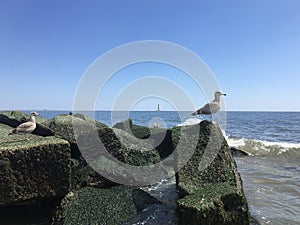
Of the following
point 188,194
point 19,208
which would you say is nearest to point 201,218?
point 188,194

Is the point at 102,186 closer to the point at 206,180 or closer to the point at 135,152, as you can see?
the point at 135,152

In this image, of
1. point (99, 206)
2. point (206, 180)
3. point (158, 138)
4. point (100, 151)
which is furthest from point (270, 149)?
point (99, 206)

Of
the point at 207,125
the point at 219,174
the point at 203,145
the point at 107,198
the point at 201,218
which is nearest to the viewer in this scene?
the point at 201,218

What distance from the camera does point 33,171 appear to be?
15.1ft

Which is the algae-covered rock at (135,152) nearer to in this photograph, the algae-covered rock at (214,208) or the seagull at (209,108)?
the seagull at (209,108)

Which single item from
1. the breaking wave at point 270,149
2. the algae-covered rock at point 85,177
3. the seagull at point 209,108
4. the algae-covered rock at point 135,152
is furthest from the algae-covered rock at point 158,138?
the breaking wave at point 270,149

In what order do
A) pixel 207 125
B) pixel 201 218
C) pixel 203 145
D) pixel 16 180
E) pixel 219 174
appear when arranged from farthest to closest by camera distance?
pixel 207 125 < pixel 203 145 < pixel 219 174 < pixel 16 180 < pixel 201 218

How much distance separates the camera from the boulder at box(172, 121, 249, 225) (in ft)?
13.1

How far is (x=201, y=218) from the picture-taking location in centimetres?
391

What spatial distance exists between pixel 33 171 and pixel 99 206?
1.38 metres

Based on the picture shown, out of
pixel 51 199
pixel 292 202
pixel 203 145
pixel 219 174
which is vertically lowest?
pixel 292 202

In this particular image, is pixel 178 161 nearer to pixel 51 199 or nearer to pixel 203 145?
pixel 203 145

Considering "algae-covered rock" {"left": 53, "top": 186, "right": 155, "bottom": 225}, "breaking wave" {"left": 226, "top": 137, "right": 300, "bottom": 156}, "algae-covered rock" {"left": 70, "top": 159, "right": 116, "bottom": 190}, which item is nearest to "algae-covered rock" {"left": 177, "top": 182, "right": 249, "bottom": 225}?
"algae-covered rock" {"left": 53, "top": 186, "right": 155, "bottom": 225}

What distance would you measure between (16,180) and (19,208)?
0.99 metres
